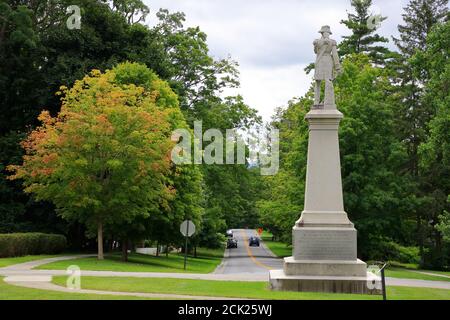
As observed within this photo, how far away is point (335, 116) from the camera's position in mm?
19422

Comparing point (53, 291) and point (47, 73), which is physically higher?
point (47, 73)

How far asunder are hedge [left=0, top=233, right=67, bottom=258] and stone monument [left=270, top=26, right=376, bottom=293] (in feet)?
57.0

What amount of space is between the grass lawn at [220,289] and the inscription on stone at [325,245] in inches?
60.8

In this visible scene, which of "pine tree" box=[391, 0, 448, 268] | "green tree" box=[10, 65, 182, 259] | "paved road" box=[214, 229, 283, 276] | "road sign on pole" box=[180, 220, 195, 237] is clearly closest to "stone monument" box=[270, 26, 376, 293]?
"road sign on pole" box=[180, 220, 195, 237]

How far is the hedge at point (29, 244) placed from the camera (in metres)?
31.7

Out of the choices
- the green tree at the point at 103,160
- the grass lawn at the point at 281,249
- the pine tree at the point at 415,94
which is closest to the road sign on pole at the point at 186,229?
the green tree at the point at 103,160

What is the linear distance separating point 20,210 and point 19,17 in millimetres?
12258

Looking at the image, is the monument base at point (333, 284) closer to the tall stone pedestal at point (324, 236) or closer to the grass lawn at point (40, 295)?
the tall stone pedestal at point (324, 236)

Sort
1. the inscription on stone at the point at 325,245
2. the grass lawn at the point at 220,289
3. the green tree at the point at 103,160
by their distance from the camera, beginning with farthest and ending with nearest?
the green tree at the point at 103,160 < the inscription on stone at the point at 325,245 < the grass lawn at the point at 220,289

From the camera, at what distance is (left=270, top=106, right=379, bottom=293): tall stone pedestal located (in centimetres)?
1775

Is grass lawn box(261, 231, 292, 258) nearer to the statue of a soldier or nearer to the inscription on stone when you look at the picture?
the statue of a soldier

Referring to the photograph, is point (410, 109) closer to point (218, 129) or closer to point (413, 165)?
point (413, 165)

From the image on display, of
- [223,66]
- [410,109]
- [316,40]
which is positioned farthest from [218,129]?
[316,40]

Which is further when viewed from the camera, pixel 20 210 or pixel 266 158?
pixel 266 158
